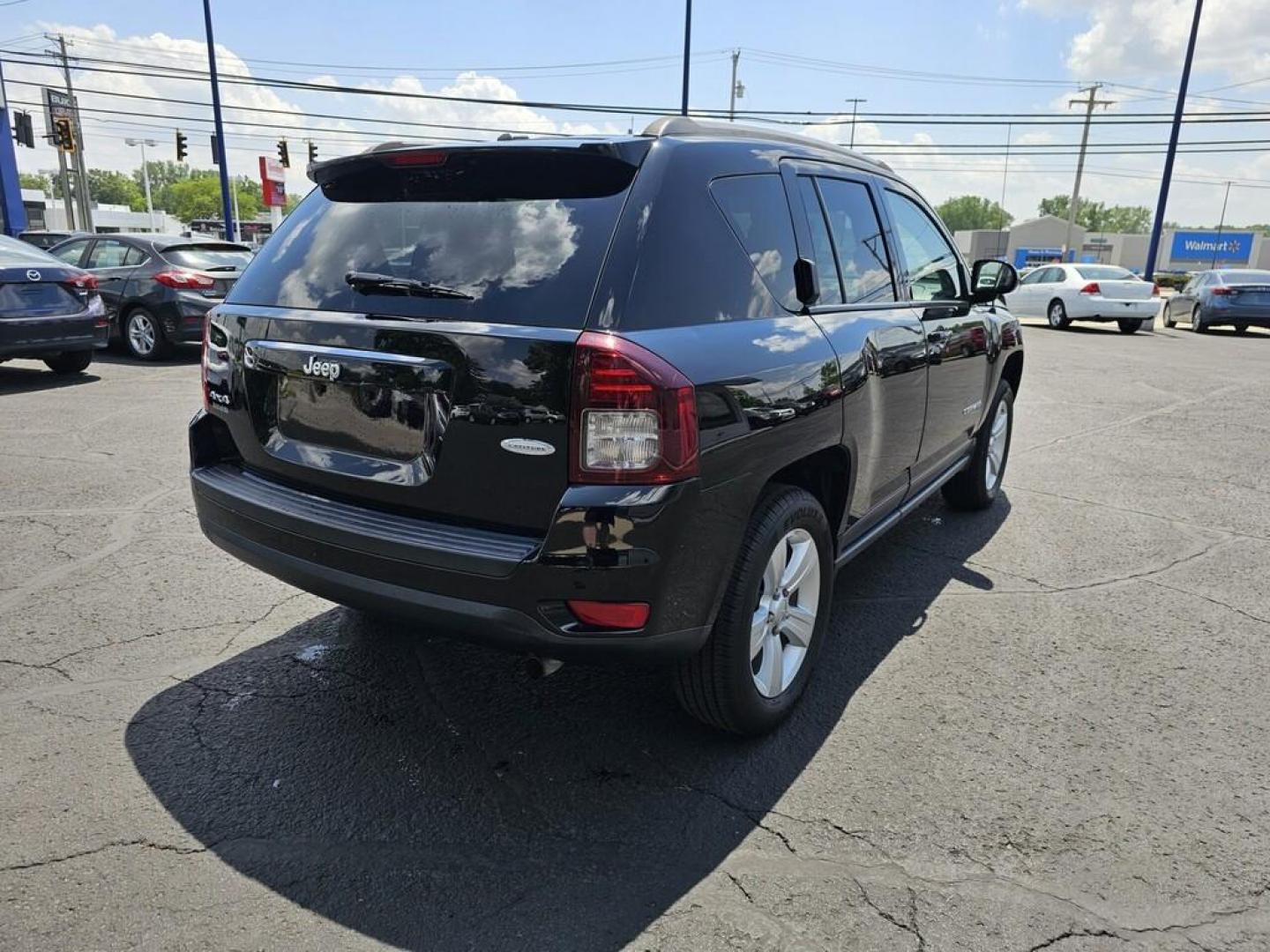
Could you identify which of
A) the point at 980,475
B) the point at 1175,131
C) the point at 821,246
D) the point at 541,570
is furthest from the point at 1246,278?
the point at 541,570

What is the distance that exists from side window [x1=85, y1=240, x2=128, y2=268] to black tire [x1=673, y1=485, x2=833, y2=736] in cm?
1136

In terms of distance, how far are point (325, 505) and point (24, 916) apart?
123cm

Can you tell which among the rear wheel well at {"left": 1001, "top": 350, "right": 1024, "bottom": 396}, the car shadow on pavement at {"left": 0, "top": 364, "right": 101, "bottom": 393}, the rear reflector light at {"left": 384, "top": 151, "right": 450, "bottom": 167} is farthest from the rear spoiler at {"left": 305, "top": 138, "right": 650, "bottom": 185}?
the car shadow on pavement at {"left": 0, "top": 364, "right": 101, "bottom": 393}

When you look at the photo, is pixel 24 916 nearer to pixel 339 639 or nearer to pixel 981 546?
pixel 339 639

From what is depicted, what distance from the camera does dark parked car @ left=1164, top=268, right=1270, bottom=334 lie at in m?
19.2

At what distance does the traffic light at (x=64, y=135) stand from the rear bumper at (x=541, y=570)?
3279 centimetres

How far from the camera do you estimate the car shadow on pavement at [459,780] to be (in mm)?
2229

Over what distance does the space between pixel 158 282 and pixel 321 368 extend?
9783 millimetres

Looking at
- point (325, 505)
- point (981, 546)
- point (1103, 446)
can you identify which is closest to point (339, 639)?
point (325, 505)

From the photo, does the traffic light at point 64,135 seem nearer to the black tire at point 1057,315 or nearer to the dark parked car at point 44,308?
the dark parked car at point 44,308

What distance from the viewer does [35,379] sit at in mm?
9820

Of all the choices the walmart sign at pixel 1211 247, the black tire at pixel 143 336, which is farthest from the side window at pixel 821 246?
the walmart sign at pixel 1211 247

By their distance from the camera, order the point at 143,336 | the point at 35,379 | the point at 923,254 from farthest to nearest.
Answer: the point at 143,336, the point at 35,379, the point at 923,254

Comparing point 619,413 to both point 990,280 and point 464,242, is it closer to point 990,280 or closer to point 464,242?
point 464,242
